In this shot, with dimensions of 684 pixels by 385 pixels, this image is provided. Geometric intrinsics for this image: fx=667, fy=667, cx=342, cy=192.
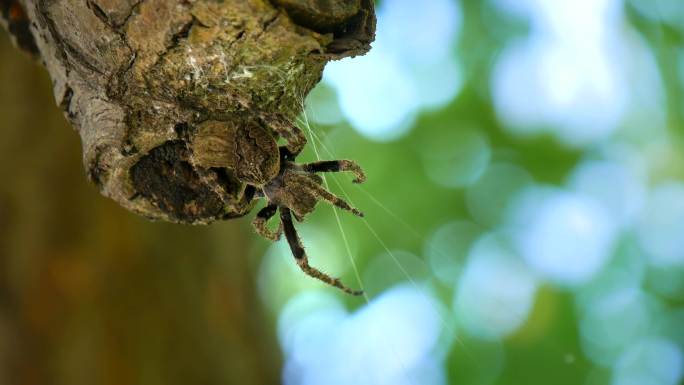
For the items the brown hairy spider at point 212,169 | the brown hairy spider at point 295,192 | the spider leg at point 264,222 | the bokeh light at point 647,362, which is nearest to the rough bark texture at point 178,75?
the brown hairy spider at point 212,169

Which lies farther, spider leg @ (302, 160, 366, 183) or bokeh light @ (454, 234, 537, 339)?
bokeh light @ (454, 234, 537, 339)

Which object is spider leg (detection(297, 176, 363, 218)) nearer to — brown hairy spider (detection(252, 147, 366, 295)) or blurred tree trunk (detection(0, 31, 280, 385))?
brown hairy spider (detection(252, 147, 366, 295))

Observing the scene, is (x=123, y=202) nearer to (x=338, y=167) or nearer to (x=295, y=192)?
(x=295, y=192)

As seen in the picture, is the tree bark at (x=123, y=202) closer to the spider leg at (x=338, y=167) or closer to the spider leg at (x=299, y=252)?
the spider leg at (x=338, y=167)

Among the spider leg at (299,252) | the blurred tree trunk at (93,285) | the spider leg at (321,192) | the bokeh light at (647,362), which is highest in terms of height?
the spider leg at (321,192)

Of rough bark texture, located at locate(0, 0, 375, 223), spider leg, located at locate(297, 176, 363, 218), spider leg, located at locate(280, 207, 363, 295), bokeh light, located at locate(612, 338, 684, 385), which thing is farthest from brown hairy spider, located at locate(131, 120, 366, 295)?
bokeh light, located at locate(612, 338, 684, 385)

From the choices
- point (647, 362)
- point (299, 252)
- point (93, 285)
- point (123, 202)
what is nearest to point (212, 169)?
point (123, 202)
